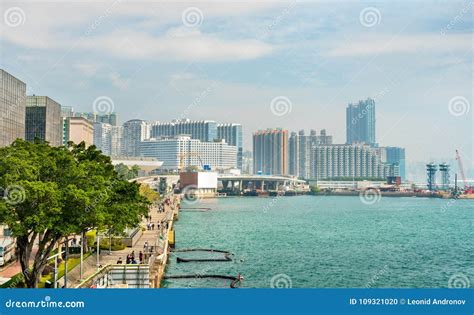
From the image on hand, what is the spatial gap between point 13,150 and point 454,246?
3028 centimetres

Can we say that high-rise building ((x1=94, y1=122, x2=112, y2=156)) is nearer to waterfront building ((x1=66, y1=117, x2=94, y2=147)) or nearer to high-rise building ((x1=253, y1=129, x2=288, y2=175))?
high-rise building ((x1=253, y1=129, x2=288, y2=175))

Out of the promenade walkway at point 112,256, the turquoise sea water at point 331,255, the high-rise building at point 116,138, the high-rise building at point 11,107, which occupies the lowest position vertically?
the turquoise sea water at point 331,255

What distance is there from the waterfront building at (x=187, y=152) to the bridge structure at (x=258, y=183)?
82.0 ft

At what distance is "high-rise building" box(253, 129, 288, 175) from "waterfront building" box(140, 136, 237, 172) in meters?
10.2

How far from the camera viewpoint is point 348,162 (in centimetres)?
19375

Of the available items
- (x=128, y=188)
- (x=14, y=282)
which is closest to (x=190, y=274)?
(x=128, y=188)

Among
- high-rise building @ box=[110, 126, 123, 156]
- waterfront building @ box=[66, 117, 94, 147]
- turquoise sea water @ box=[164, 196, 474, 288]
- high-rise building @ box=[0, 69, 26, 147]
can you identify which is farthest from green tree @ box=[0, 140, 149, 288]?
high-rise building @ box=[110, 126, 123, 156]

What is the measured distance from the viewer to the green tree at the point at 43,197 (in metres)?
13.8

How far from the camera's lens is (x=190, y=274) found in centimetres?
2595

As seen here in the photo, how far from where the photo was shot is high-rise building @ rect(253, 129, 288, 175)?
650 ft

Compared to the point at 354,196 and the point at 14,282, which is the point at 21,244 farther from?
the point at 354,196

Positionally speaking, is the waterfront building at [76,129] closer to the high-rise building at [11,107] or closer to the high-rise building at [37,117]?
the high-rise building at [37,117]

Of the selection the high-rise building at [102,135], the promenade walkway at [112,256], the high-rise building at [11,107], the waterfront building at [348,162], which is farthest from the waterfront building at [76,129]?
the waterfront building at [348,162]

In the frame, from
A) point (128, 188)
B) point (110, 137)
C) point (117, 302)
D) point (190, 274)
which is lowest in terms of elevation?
point (190, 274)
